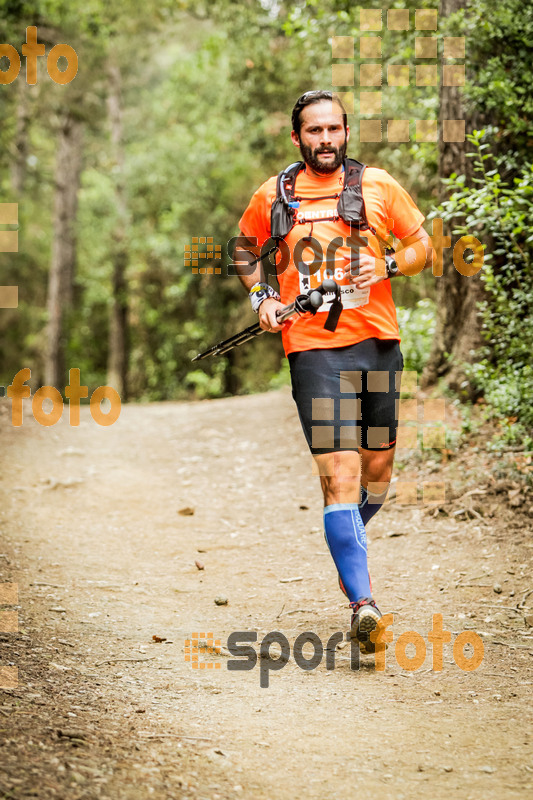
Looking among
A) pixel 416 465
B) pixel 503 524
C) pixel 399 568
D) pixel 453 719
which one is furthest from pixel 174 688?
pixel 416 465

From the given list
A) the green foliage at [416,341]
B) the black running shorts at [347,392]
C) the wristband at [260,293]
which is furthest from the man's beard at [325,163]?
the green foliage at [416,341]

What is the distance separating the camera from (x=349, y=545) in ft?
12.2

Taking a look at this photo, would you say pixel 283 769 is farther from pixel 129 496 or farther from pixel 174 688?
pixel 129 496

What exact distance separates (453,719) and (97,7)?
15.5 meters

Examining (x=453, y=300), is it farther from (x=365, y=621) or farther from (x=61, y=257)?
(x=61, y=257)

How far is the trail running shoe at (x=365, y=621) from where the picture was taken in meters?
3.49

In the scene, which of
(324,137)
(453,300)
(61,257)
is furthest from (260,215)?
(61,257)

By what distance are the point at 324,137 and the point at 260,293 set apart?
821 mm

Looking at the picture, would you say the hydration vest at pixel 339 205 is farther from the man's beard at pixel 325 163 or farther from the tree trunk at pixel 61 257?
the tree trunk at pixel 61 257

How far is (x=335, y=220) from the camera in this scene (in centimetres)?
387

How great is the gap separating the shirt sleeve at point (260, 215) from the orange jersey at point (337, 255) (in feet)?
0.55

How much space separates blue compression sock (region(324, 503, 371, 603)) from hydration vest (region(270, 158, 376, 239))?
4.39 ft

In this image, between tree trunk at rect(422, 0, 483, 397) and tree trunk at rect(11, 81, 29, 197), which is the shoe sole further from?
tree trunk at rect(11, 81, 29, 197)

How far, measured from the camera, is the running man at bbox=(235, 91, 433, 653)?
378cm
